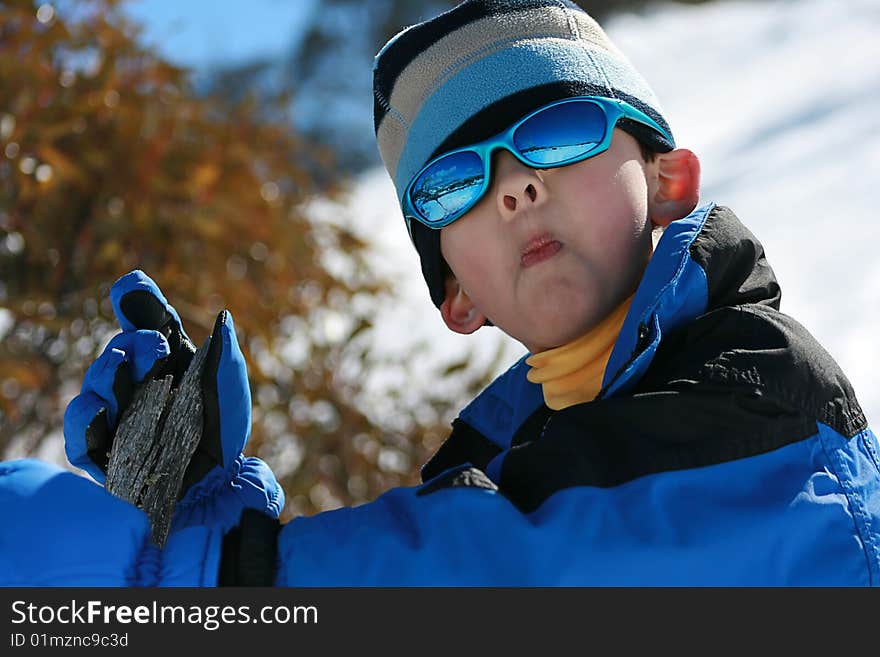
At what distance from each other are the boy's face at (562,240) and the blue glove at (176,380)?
41cm

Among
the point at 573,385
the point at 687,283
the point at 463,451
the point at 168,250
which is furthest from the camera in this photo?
the point at 168,250

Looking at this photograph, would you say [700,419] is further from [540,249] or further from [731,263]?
[540,249]

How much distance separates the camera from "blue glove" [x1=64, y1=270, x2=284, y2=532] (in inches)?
49.3

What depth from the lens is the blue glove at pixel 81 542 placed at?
3.12ft

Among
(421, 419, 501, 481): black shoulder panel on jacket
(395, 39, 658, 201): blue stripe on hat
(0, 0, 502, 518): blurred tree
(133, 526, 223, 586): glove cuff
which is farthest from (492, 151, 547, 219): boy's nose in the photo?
(0, 0, 502, 518): blurred tree

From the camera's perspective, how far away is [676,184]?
1.55 meters

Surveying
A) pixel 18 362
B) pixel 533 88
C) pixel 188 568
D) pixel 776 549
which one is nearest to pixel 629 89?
pixel 533 88

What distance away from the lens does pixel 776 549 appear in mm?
1017

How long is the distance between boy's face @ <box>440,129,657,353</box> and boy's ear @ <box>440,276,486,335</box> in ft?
0.80

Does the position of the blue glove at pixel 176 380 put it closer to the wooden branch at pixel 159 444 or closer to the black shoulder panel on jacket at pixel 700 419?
the wooden branch at pixel 159 444

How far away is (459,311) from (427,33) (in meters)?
0.47

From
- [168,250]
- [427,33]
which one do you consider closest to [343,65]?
[168,250]
